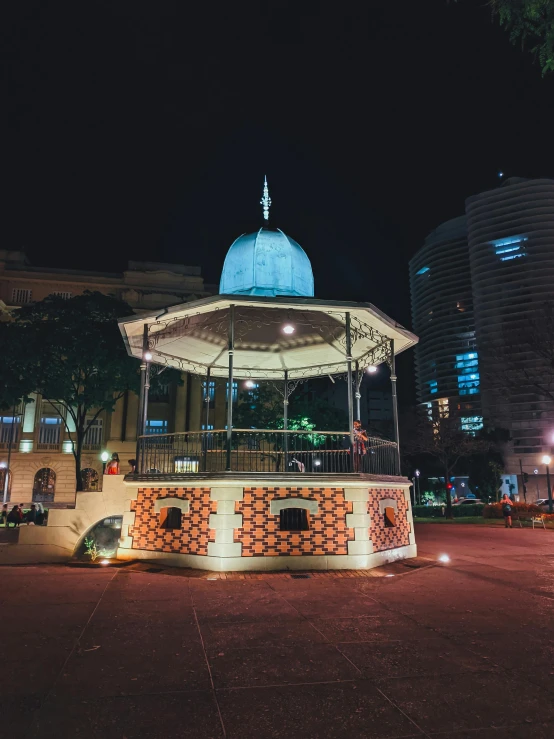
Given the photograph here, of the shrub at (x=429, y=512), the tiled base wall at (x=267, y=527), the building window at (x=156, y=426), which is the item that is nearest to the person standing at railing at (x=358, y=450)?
the tiled base wall at (x=267, y=527)

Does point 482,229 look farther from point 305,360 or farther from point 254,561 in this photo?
point 254,561

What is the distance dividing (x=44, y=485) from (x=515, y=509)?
131 feet

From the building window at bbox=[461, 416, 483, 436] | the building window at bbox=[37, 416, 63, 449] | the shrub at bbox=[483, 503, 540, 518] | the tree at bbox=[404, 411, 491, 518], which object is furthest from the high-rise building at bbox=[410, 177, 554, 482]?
the building window at bbox=[37, 416, 63, 449]

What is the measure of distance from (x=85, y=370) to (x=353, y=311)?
73.9 feet

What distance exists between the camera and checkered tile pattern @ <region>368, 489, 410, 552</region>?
1217cm

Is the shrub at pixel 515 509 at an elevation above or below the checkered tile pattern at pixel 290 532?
below

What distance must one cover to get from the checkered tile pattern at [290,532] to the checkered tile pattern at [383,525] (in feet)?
2.42

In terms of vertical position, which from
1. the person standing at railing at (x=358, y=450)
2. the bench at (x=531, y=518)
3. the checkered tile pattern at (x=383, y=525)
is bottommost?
the bench at (x=531, y=518)

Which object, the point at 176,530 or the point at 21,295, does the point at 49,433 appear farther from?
the point at 176,530

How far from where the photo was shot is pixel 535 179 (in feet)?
269

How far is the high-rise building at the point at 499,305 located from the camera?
72562mm

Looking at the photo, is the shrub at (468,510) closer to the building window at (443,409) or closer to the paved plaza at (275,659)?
the building window at (443,409)

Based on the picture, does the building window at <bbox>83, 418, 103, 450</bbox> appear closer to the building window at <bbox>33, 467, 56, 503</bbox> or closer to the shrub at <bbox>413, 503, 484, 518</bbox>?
the building window at <bbox>33, 467, 56, 503</bbox>

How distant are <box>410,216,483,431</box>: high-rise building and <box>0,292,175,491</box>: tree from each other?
246 ft
